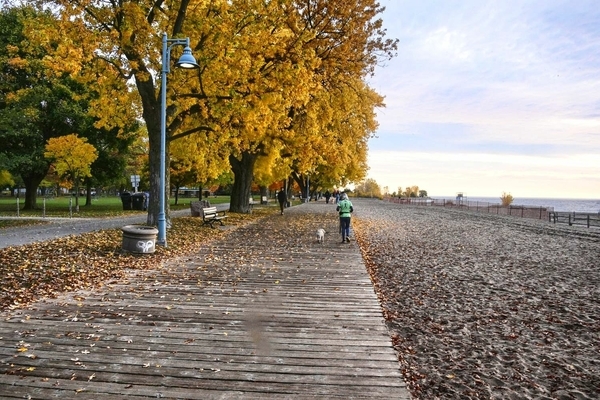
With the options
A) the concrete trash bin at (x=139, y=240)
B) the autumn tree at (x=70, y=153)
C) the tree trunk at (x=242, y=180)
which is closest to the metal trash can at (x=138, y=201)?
the autumn tree at (x=70, y=153)

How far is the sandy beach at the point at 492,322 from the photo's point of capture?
4535 millimetres

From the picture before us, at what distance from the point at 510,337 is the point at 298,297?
3.44 meters

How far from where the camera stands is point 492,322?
6746 mm

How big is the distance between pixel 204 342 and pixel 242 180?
25201mm

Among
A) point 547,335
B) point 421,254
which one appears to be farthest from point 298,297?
point 421,254

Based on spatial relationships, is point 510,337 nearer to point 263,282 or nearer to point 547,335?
point 547,335

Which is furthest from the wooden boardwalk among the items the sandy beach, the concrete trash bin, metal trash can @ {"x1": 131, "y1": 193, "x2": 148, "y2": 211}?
metal trash can @ {"x1": 131, "y1": 193, "x2": 148, "y2": 211}

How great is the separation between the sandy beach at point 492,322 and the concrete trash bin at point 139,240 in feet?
19.9

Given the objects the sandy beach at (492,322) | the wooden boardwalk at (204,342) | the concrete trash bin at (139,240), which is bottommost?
the sandy beach at (492,322)

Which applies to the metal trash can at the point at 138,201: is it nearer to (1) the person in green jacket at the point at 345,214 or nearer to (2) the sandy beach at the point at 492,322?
(1) the person in green jacket at the point at 345,214

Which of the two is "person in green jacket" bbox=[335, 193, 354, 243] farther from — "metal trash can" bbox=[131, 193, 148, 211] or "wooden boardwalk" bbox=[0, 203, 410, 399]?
"metal trash can" bbox=[131, 193, 148, 211]

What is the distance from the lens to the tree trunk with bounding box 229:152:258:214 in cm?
2977

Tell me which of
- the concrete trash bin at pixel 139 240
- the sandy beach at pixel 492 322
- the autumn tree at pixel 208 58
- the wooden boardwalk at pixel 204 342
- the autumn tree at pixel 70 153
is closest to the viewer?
the wooden boardwalk at pixel 204 342

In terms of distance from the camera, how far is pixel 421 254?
14320mm
